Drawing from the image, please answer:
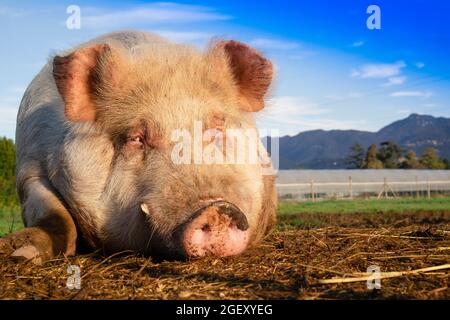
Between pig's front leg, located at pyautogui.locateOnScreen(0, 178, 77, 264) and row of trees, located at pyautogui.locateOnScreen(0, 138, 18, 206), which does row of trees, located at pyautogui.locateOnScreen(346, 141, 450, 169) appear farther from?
pig's front leg, located at pyautogui.locateOnScreen(0, 178, 77, 264)

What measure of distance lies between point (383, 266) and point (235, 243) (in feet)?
3.57

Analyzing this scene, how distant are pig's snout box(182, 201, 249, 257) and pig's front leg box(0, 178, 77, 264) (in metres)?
1.25

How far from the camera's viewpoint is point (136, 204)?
448 centimetres

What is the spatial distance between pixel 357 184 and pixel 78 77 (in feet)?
137

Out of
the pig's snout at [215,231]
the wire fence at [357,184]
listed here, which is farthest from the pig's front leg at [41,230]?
the wire fence at [357,184]

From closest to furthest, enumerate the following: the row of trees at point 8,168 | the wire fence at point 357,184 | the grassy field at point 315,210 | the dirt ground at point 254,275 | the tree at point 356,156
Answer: the dirt ground at point 254,275
the grassy field at point 315,210
the row of trees at point 8,168
the wire fence at point 357,184
the tree at point 356,156

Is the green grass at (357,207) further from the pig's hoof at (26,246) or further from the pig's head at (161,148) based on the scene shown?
the pig's hoof at (26,246)

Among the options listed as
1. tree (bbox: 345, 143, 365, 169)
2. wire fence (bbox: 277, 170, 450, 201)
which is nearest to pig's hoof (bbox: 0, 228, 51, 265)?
wire fence (bbox: 277, 170, 450, 201)

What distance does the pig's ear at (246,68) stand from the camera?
17.4ft

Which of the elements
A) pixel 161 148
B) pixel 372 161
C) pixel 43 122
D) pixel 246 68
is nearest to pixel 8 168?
pixel 43 122

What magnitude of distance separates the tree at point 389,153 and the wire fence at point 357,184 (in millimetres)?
27774

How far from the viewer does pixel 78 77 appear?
497cm
